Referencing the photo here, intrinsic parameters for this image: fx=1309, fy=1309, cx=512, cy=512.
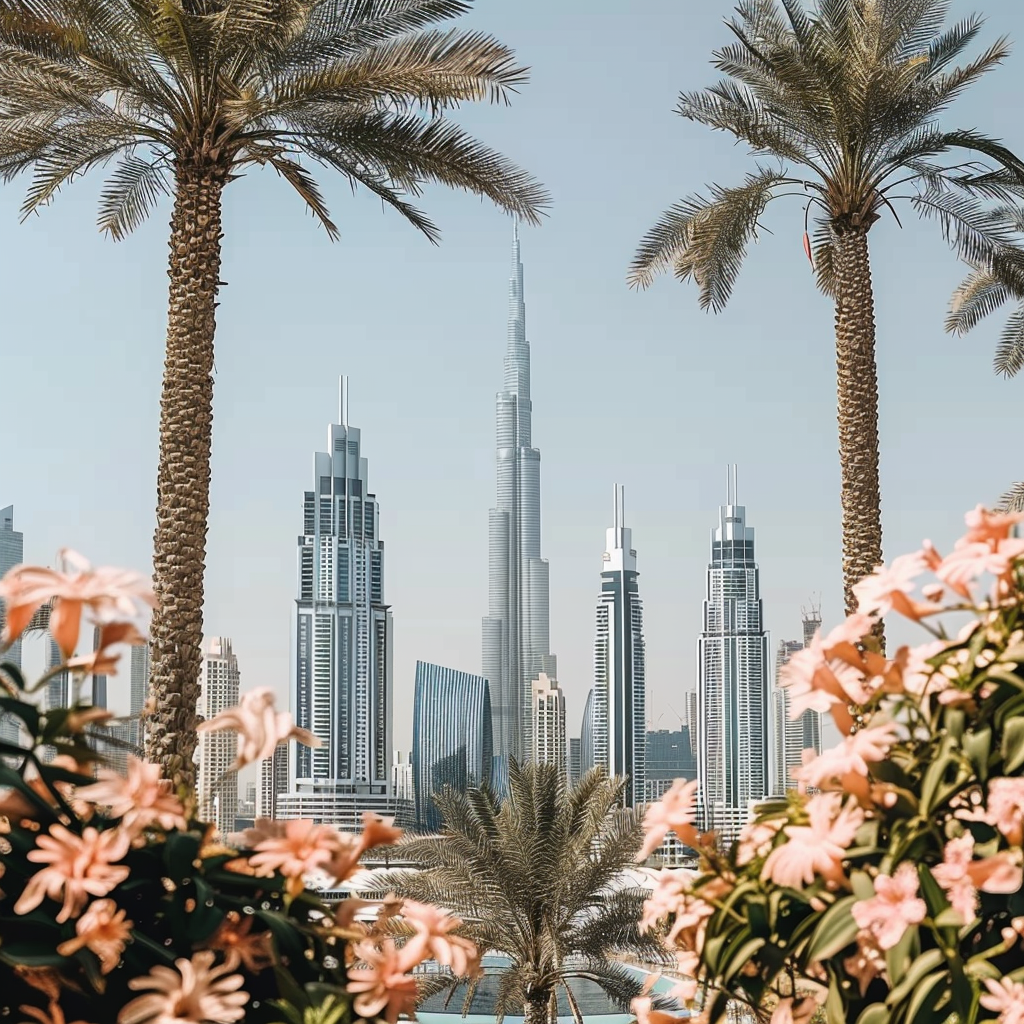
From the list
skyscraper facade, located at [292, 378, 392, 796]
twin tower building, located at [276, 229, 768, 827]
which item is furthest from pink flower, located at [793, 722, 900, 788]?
skyscraper facade, located at [292, 378, 392, 796]

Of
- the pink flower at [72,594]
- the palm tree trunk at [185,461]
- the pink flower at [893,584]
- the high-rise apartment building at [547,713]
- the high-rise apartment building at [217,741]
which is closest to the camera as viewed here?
the pink flower at [72,594]

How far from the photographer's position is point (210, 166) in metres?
11.0

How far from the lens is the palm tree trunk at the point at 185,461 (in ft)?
32.3

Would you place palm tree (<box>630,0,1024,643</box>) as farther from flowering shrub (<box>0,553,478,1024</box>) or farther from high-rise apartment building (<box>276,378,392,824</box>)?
high-rise apartment building (<box>276,378,392,824</box>)

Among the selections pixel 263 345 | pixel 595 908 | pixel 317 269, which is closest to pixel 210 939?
pixel 595 908

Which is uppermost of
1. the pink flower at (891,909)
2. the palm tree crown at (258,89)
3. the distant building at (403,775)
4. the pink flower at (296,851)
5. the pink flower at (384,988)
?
the palm tree crown at (258,89)

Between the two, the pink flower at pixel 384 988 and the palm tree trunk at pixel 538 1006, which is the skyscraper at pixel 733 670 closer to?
the palm tree trunk at pixel 538 1006

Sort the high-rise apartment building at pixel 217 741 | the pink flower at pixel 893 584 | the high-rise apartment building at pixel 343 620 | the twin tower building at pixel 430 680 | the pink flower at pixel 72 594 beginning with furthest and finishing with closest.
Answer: the twin tower building at pixel 430 680 < the high-rise apartment building at pixel 343 620 < the high-rise apartment building at pixel 217 741 < the pink flower at pixel 893 584 < the pink flower at pixel 72 594

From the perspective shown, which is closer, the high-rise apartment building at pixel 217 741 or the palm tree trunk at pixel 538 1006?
the high-rise apartment building at pixel 217 741

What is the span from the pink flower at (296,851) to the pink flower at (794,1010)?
450 mm

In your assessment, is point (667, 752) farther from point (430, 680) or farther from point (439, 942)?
point (439, 942)

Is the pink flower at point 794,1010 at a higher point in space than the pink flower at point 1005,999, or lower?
lower

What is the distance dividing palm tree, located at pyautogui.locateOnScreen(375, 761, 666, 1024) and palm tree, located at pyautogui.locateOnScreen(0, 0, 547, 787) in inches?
178

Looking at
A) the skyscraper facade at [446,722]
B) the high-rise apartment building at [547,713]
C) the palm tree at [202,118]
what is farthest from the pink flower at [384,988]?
the skyscraper facade at [446,722]
